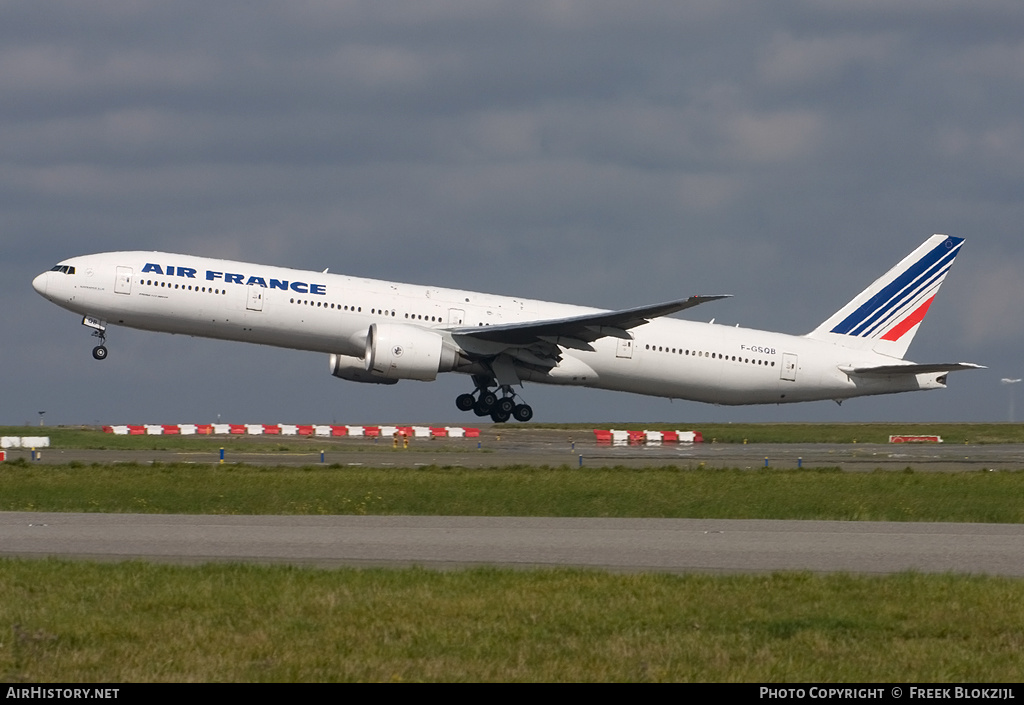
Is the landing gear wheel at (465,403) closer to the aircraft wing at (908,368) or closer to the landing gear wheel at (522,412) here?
the landing gear wheel at (522,412)

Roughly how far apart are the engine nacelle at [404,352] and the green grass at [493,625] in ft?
89.3

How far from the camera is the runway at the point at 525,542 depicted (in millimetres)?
14062

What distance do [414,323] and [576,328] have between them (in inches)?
207

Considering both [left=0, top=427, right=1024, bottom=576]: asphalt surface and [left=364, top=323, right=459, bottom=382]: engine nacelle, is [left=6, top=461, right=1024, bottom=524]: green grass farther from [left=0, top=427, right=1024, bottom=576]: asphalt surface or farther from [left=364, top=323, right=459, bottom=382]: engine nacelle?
[left=364, top=323, right=459, bottom=382]: engine nacelle

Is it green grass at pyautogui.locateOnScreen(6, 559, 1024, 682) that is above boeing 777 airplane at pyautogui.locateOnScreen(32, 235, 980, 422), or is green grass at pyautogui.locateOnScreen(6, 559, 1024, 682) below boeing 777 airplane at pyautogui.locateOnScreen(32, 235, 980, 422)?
below

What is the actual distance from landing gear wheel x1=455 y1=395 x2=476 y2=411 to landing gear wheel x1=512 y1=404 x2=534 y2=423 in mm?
1524

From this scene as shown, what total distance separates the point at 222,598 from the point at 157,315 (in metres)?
29.8

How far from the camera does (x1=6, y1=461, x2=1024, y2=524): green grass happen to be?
20.8 metres

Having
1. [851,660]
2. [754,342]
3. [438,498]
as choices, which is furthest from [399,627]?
[754,342]

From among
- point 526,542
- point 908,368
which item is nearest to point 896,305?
point 908,368

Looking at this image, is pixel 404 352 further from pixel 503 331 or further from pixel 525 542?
pixel 525 542

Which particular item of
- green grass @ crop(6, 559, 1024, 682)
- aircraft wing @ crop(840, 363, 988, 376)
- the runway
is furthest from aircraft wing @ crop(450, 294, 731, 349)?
green grass @ crop(6, 559, 1024, 682)

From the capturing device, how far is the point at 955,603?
443 inches
